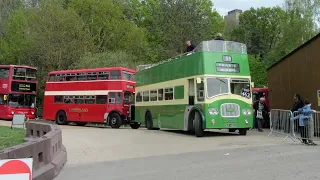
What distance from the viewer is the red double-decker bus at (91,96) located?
82.4ft

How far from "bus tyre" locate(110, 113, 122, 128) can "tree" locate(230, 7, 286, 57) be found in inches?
1523

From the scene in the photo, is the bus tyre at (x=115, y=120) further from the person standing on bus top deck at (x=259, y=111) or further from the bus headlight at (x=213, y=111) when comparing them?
the bus headlight at (x=213, y=111)

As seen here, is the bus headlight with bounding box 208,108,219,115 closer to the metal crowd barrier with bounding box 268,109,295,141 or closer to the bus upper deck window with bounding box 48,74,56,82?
the metal crowd barrier with bounding box 268,109,295,141

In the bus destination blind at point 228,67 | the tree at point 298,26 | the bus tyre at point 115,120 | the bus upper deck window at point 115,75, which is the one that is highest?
the tree at point 298,26

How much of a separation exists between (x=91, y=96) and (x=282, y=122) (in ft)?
50.0

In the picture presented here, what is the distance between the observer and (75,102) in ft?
91.0

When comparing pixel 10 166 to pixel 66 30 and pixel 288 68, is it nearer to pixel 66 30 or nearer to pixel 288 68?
pixel 288 68

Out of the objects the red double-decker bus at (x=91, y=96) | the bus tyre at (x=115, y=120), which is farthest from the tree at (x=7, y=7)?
the bus tyre at (x=115, y=120)

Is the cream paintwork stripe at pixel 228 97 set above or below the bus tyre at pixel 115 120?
above

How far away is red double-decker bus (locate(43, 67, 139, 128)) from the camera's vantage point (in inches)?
989

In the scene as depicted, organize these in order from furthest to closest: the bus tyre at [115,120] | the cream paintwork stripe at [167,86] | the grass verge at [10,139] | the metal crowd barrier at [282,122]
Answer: the bus tyre at [115,120] < the cream paintwork stripe at [167,86] < the metal crowd barrier at [282,122] < the grass verge at [10,139]

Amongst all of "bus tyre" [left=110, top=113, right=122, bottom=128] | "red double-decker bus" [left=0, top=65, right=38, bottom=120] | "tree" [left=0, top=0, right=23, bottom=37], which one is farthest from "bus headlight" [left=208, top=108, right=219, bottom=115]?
"tree" [left=0, top=0, right=23, bottom=37]

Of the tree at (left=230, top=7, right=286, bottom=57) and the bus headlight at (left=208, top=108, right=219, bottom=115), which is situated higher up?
the tree at (left=230, top=7, right=286, bottom=57)

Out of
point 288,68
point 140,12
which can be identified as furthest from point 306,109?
point 140,12
